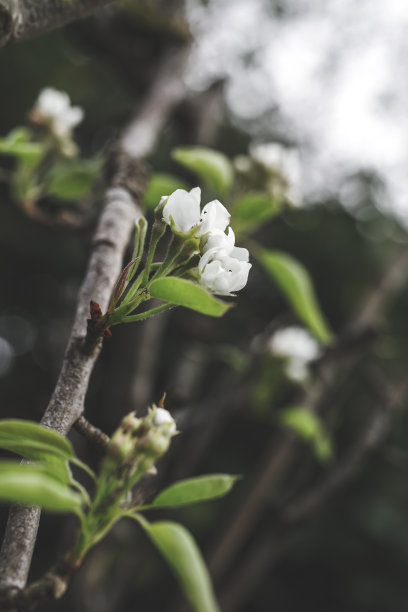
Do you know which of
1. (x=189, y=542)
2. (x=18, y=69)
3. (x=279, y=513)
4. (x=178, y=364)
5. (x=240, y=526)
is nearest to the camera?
(x=189, y=542)

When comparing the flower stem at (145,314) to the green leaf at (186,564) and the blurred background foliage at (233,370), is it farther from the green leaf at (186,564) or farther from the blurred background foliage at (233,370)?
the blurred background foliage at (233,370)

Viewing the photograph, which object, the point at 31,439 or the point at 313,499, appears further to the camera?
the point at 313,499

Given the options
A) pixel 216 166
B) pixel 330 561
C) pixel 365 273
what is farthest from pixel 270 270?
pixel 330 561

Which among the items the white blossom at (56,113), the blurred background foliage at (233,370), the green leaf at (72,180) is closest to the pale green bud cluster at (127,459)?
the green leaf at (72,180)

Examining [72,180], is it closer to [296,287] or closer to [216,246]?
[296,287]

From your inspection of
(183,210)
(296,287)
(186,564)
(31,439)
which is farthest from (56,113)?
(186,564)

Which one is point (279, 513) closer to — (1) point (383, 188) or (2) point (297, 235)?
(2) point (297, 235)
